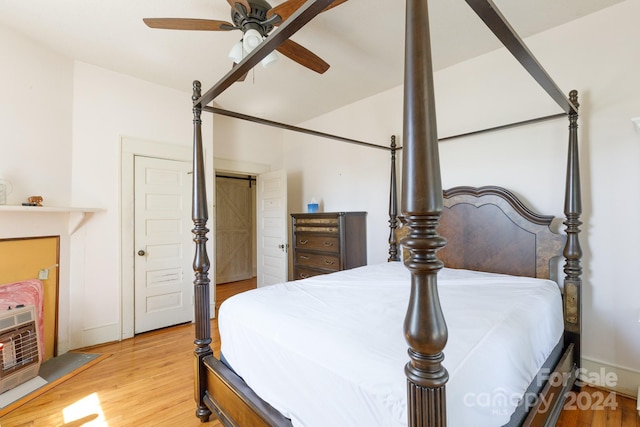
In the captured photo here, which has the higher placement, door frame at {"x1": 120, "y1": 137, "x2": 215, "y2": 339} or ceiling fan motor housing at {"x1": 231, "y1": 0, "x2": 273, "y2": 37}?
ceiling fan motor housing at {"x1": 231, "y1": 0, "x2": 273, "y2": 37}

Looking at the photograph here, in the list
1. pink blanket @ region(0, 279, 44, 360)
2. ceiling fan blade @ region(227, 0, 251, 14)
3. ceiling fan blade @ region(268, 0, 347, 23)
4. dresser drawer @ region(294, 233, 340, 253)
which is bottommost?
pink blanket @ region(0, 279, 44, 360)

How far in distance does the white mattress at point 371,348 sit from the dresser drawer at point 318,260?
1.44 metres

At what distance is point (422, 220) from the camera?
676 millimetres

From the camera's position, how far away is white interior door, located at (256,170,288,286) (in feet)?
13.3

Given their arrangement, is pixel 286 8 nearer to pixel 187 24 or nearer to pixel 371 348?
pixel 187 24

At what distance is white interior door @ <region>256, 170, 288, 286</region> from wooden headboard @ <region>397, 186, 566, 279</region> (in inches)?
84.0

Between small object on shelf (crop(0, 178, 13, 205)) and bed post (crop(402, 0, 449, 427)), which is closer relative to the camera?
bed post (crop(402, 0, 449, 427))

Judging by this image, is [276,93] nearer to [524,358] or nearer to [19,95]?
[19,95]

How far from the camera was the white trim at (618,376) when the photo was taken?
77.9 inches

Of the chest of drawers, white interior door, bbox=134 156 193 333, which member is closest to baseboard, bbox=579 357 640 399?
the chest of drawers

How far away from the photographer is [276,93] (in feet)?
11.4

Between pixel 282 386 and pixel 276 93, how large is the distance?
3.16 meters

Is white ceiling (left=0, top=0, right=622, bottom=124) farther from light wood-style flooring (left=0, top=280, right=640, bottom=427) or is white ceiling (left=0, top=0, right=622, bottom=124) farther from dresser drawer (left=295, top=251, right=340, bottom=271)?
light wood-style flooring (left=0, top=280, right=640, bottom=427)

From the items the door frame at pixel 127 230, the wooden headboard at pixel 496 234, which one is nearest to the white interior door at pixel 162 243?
the door frame at pixel 127 230
